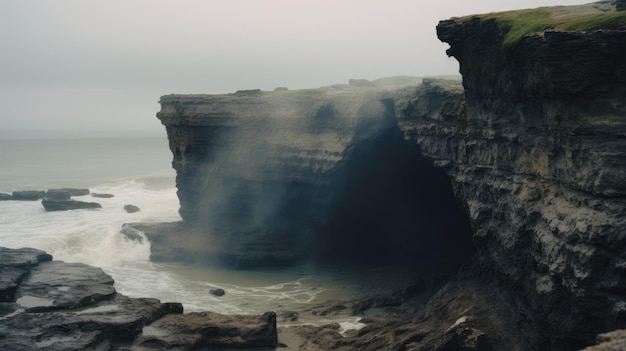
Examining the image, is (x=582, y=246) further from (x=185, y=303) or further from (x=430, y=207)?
(x=430, y=207)

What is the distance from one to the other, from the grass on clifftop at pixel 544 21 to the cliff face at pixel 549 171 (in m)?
0.43

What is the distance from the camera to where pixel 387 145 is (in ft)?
116

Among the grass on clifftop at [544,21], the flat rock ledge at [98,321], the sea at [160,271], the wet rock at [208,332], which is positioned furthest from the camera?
the sea at [160,271]

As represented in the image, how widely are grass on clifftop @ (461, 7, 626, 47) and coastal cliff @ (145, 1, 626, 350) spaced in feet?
0.36

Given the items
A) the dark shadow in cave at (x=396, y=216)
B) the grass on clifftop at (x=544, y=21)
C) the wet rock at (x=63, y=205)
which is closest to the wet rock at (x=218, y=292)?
the dark shadow in cave at (x=396, y=216)

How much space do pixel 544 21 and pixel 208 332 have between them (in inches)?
602

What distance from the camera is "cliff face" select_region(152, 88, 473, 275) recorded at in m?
36.1

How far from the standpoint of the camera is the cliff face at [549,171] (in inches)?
645

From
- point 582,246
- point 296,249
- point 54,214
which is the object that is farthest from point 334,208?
point 54,214

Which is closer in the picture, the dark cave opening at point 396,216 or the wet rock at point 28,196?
the dark cave opening at point 396,216

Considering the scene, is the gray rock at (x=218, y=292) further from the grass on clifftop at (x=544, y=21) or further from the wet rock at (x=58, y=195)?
the wet rock at (x=58, y=195)

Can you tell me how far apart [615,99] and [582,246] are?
381cm

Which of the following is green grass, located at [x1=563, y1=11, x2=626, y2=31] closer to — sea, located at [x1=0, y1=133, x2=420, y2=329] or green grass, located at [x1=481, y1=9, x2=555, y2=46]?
green grass, located at [x1=481, y1=9, x2=555, y2=46]

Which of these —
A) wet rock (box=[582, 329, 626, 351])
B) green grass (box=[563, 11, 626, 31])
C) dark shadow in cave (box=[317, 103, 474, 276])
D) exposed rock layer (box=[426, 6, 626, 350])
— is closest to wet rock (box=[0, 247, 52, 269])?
dark shadow in cave (box=[317, 103, 474, 276])
